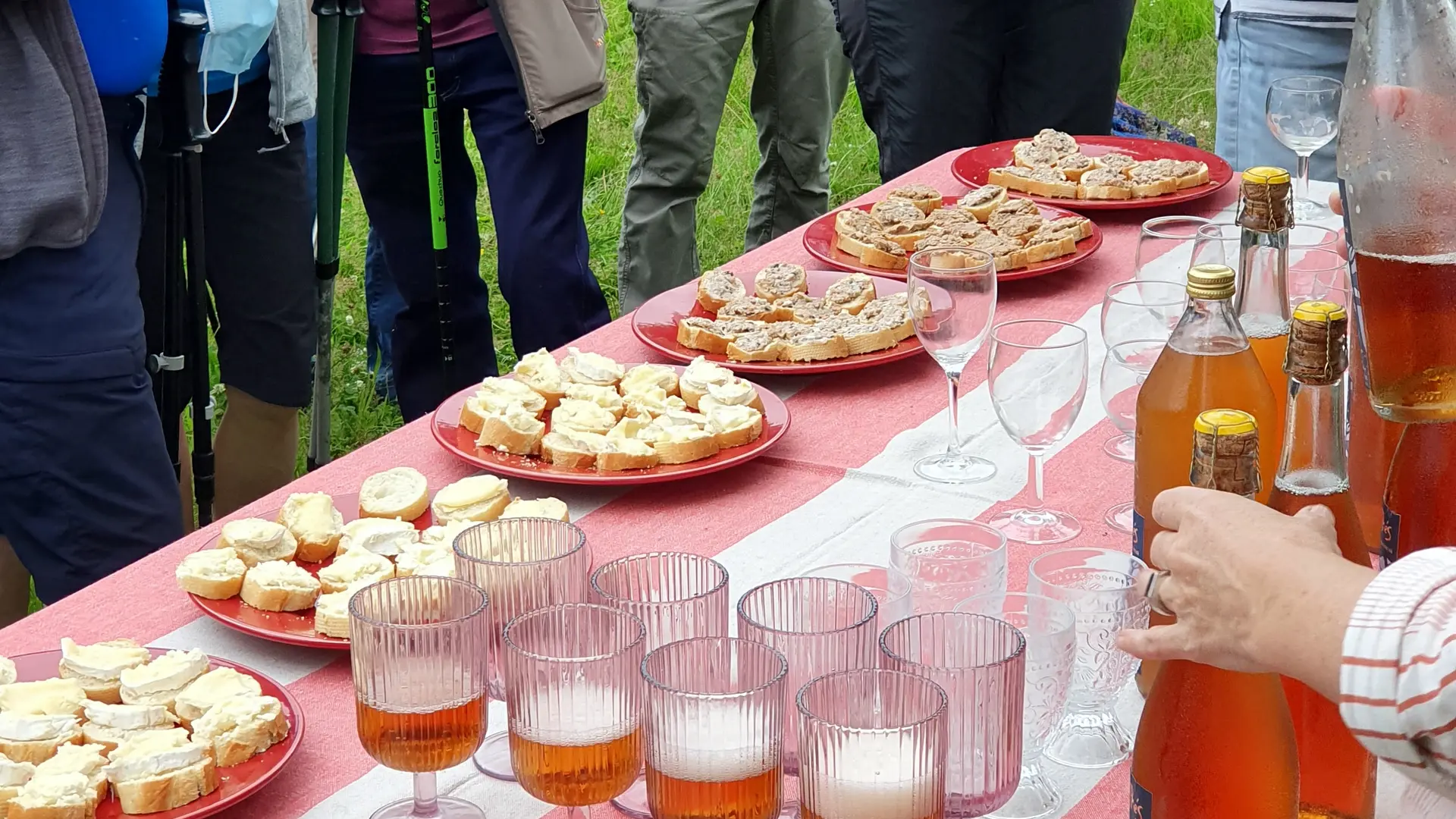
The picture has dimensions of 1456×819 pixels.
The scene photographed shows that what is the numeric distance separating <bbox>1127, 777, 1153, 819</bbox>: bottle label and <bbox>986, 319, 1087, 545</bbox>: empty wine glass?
0.49m

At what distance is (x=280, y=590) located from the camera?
1276 mm

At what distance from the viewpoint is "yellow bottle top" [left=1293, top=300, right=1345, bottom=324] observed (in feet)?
3.06

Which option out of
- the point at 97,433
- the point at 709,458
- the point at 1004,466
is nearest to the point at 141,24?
the point at 97,433

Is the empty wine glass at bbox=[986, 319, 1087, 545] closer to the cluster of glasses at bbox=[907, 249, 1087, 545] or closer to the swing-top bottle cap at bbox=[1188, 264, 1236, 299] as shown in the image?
the cluster of glasses at bbox=[907, 249, 1087, 545]

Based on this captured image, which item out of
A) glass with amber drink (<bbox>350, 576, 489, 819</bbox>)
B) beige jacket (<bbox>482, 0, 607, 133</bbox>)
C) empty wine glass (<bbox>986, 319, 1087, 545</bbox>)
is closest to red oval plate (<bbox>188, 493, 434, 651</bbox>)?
glass with amber drink (<bbox>350, 576, 489, 819</bbox>)

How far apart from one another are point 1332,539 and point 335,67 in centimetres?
235

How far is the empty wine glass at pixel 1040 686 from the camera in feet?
3.24

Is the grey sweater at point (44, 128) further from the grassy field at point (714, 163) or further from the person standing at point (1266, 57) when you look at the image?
the person standing at point (1266, 57)

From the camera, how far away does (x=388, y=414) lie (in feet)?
12.6

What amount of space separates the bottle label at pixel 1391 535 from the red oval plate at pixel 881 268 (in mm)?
860

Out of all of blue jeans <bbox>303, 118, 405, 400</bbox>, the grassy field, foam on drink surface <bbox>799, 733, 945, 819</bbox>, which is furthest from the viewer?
the grassy field

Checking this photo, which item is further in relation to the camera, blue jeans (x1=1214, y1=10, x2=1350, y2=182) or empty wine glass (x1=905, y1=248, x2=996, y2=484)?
blue jeans (x1=1214, y1=10, x2=1350, y2=182)

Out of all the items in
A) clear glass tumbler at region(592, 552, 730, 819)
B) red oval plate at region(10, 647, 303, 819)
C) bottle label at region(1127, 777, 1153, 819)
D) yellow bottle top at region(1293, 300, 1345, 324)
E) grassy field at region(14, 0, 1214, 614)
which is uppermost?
yellow bottle top at region(1293, 300, 1345, 324)

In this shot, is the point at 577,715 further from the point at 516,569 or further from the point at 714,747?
the point at 516,569
